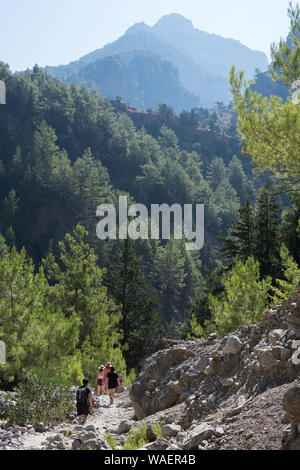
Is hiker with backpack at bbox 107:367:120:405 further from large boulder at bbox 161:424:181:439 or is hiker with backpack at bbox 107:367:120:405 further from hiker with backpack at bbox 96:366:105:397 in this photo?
large boulder at bbox 161:424:181:439

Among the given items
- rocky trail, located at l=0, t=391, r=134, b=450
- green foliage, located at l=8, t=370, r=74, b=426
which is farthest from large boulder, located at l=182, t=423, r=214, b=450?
green foliage, located at l=8, t=370, r=74, b=426

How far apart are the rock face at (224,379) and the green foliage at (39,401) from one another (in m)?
2.23

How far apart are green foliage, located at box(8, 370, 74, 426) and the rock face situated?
2.23 meters

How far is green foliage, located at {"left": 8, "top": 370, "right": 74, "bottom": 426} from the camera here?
9.17 meters

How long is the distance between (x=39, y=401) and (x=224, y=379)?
4.46 m

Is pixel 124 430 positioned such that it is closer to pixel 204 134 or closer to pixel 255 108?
pixel 255 108

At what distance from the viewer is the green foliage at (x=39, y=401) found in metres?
9.17

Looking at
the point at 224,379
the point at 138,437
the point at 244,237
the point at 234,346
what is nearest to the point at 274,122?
the point at 234,346

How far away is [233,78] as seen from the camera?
997cm

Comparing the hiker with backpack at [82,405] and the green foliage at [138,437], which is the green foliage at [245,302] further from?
the green foliage at [138,437]

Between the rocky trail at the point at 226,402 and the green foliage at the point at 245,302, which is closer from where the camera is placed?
the rocky trail at the point at 226,402

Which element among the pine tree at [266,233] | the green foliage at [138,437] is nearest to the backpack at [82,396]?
the green foliage at [138,437]
